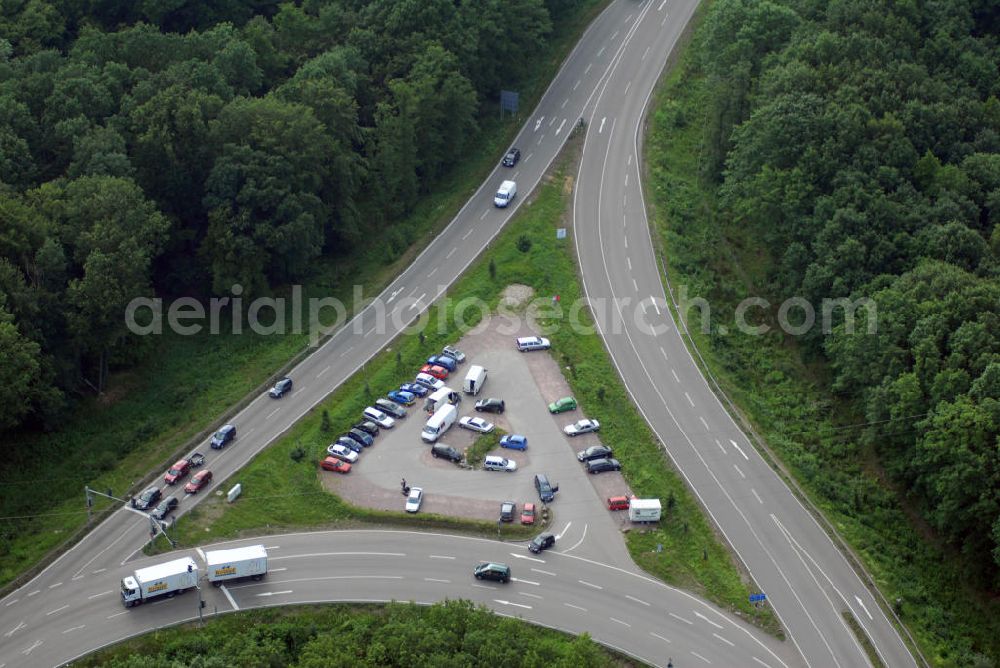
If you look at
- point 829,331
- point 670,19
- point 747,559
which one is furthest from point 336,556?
point 670,19

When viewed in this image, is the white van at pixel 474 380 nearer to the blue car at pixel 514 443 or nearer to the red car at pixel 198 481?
the blue car at pixel 514 443

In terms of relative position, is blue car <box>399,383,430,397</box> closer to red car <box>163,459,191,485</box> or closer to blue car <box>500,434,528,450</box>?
blue car <box>500,434,528,450</box>

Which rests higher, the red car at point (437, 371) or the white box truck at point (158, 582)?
the red car at point (437, 371)

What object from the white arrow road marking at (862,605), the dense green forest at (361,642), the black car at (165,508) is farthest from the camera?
the black car at (165,508)

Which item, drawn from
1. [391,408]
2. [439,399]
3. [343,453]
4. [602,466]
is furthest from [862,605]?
[343,453]

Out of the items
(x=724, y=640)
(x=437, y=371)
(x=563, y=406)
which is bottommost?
(x=724, y=640)

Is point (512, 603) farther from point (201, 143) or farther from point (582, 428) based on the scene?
point (201, 143)

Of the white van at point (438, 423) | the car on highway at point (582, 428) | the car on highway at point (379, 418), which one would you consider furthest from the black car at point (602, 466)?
the car on highway at point (379, 418)
